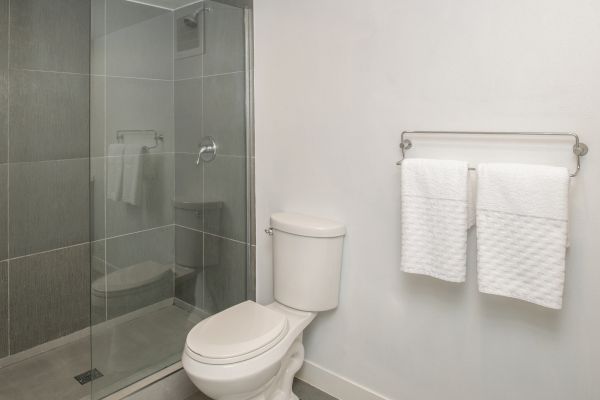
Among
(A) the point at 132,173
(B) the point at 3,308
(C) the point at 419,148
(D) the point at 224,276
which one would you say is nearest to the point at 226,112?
(A) the point at 132,173

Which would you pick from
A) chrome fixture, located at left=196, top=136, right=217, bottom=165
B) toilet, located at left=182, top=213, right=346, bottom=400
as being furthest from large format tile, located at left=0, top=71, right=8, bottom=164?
toilet, located at left=182, top=213, right=346, bottom=400

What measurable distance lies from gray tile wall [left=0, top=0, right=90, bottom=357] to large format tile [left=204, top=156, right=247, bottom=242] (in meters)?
0.80

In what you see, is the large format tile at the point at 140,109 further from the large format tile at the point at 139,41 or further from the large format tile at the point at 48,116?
the large format tile at the point at 48,116

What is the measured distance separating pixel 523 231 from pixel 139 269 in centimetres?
156

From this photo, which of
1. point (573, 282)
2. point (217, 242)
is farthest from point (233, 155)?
point (573, 282)

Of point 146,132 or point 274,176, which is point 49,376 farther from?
point 274,176

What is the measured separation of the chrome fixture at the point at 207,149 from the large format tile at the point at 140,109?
0.56 ft

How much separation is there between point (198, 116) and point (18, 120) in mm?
950

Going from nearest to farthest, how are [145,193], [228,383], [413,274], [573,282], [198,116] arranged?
[573,282] → [228,383] → [413,274] → [145,193] → [198,116]

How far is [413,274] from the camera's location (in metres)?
1.76

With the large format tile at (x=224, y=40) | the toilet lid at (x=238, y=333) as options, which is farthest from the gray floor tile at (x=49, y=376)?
the large format tile at (x=224, y=40)

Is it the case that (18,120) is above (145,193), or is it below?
above

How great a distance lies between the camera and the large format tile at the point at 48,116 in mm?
2145

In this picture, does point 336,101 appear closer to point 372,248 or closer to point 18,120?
point 372,248
